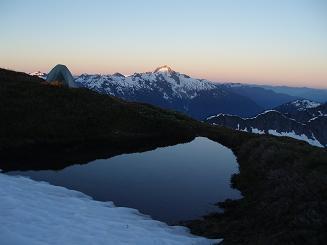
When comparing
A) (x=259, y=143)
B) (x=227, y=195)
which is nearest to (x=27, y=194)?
(x=227, y=195)

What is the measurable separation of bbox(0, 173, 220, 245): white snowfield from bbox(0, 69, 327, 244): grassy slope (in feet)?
7.95

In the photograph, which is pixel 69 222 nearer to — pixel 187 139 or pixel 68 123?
pixel 68 123

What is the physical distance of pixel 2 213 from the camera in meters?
17.1

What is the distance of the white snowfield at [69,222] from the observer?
1552cm

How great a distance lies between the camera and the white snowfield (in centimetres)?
1552

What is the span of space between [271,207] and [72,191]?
36.6 ft

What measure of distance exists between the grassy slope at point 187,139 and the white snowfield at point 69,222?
2423mm

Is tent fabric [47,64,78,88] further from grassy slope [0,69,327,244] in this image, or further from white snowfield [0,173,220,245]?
white snowfield [0,173,220,245]

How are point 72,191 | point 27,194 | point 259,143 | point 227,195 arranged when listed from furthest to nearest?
point 259,143
point 227,195
point 72,191
point 27,194

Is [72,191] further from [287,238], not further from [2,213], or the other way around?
[287,238]

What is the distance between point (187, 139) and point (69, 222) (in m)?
29.3

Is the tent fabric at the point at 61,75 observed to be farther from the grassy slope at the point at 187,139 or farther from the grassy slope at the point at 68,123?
the grassy slope at the point at 68,123

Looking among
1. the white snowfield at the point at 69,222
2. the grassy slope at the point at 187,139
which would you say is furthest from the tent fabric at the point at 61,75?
the white snowfield at the point at 69,222

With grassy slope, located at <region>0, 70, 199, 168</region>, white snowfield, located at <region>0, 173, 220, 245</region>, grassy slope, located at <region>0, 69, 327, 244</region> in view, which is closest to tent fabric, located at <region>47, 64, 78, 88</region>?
grassy slope, located at <region>0, 69, 327, 244</region>
